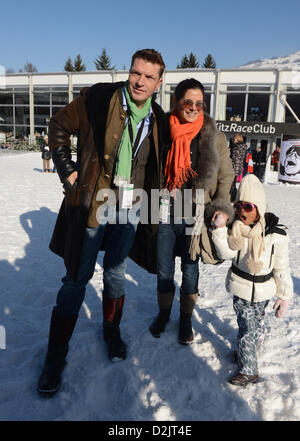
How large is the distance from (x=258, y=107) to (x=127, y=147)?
26961 mm

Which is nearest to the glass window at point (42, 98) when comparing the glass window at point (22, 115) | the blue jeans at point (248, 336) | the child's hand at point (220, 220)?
the glass window at point (22, 115)

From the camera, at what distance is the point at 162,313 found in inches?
112

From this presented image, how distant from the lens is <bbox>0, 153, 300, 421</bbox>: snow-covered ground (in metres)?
2.08

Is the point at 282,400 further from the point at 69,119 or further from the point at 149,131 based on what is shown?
the point at 69,119

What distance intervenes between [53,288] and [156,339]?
4.59ft

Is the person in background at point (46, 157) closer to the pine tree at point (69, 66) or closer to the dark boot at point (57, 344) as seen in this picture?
the dark boot at point (57, 344)

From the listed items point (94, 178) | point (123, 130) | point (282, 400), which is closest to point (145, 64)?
point (123, 130)

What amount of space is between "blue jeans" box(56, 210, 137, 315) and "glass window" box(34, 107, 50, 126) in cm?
2981

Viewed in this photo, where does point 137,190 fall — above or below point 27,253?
above

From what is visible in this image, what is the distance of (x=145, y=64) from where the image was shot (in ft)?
6.56

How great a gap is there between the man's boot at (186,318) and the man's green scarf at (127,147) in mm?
1159

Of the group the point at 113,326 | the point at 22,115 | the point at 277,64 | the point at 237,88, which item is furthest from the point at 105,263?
the point at 277,64
